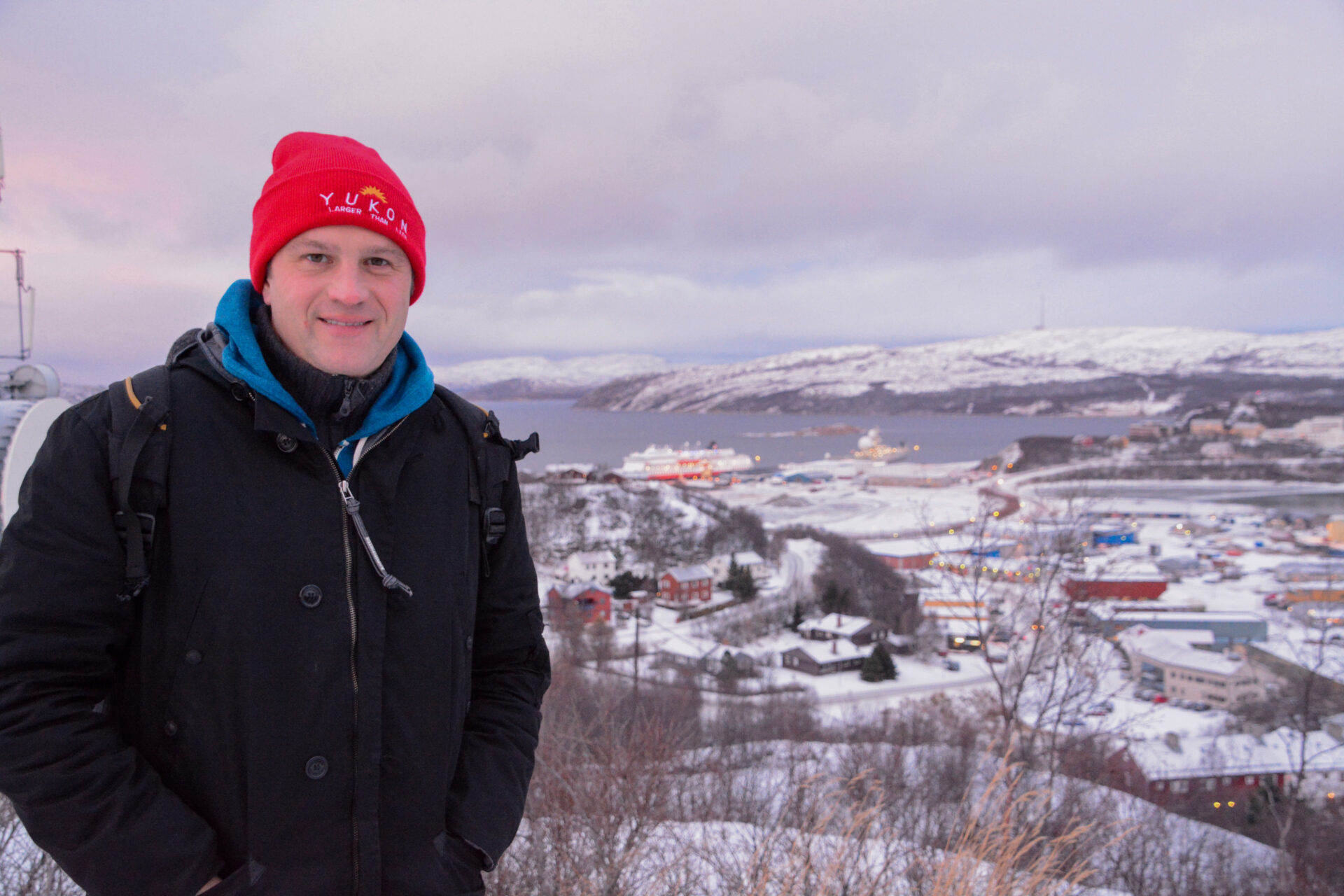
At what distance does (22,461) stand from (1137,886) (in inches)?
356

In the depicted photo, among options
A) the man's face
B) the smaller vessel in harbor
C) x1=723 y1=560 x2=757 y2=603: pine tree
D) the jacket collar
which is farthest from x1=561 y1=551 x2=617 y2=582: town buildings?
the smaller vessel in harbor

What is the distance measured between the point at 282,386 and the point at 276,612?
13.3 inches

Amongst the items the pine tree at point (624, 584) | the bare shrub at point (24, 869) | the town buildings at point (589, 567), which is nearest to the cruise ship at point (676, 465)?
the town buildings at point (589, 567)

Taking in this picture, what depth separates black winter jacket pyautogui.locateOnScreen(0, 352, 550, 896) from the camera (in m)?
0.89

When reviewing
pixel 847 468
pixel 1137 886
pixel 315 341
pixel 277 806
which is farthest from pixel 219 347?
pixel 847 468

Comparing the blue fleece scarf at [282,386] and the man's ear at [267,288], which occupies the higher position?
the man's ear at [267,288]

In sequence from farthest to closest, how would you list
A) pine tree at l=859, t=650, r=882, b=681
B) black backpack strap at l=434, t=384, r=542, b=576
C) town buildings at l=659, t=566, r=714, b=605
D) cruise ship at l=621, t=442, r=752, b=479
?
cruise ship at l=621, t=442, r=752, b=479 < town buildings at l=659, t=566, r=714, b=605 < pine tree at l=859, t=650, r=882, b=681 < black backpack strap at l=434, t=384, r=542, b=576

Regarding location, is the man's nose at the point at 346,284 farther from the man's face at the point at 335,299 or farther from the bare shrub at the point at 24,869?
the bare shrub at the point at 24,869

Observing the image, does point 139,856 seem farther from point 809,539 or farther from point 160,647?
point 809,539

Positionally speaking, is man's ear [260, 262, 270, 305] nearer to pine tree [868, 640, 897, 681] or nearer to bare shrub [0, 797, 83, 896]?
bare shrub [0, 797, 83, 896]

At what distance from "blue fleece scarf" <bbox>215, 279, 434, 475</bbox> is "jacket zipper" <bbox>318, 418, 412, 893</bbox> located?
0.06 meters

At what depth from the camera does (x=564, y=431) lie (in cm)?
8250

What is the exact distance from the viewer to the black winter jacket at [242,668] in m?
0.89

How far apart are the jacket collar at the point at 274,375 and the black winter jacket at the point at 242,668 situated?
0.03 m
